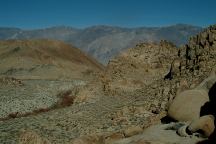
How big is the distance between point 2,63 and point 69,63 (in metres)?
16.3

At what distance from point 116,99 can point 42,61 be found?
59306 millimetres

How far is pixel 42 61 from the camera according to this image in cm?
10138

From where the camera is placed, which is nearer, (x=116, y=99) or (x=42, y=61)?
(x=116, y=99)

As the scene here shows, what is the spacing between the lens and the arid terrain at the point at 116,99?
24609mm

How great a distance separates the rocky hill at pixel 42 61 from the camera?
90.6 meters

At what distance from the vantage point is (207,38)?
36125 millimetres

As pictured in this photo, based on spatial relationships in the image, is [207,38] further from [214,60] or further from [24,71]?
[24,71]

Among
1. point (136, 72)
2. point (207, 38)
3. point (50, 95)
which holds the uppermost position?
point (207, 38)

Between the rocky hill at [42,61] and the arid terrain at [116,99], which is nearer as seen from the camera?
the arid terrain at [116,99]

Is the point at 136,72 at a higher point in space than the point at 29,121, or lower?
→ higher

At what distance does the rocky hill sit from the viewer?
90.6 meters

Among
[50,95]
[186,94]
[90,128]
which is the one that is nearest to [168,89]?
[90,128]

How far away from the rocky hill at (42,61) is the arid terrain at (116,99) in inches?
67.1

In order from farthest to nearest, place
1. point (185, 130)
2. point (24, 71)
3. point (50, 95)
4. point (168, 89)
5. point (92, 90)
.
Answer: point (24, 71) < point (50, 95) < point (92, 90) < point (168, 89) < point (185, 130)
